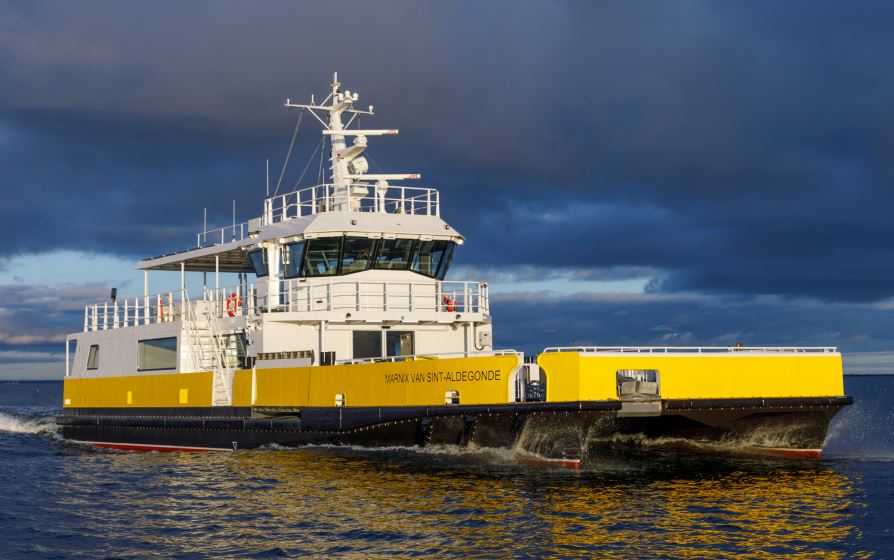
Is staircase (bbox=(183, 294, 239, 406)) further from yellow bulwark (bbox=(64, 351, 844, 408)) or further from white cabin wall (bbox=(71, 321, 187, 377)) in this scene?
yellow bulwark (bbox=(64, 351, 844, 408))

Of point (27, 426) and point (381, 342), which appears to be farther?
point (27, 426)

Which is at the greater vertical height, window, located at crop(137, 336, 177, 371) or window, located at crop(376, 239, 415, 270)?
window, located at crop(376, 239, 415, 270)

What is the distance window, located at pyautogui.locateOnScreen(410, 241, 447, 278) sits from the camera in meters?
24.1

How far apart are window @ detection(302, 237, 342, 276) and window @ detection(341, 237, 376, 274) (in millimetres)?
190

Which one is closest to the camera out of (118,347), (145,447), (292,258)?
(292,258)

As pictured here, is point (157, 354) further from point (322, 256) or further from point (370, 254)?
point (370, 254)

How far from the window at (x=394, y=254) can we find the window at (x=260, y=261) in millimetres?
2895

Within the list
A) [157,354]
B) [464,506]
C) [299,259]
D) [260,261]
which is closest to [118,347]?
[157,354]

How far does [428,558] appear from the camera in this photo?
40.1 feet

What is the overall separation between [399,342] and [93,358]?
11.0 m

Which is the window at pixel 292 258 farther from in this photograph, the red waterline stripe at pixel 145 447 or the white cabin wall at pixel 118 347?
the red waterline stripe at pixel 145 447

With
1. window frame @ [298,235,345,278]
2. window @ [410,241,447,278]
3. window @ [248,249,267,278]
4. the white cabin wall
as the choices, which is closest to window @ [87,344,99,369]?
the white cabin wall

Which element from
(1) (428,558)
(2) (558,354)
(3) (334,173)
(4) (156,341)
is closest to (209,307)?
(4) (156,341)

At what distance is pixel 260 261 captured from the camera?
2464 centimetres
